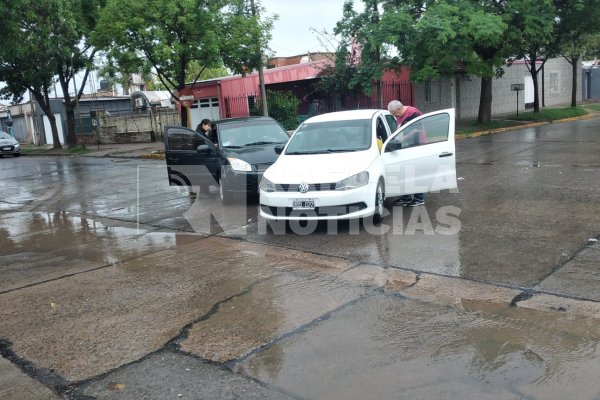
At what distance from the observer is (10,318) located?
5586mm

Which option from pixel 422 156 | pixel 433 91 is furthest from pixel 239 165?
pixel 433 91

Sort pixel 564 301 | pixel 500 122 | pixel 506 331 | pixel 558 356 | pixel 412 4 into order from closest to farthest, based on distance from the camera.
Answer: pixel 558 356
pixel 506 331
pixel 564 301
pixel 412 4
pixel 500 122

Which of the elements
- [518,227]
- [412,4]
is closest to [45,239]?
[518,227]

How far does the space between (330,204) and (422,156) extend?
6.36 ft

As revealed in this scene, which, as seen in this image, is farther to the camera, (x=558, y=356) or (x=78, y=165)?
(x=78, y=165)

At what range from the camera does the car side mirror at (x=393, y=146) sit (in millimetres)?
8602

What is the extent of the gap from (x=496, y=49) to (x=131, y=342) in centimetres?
2051

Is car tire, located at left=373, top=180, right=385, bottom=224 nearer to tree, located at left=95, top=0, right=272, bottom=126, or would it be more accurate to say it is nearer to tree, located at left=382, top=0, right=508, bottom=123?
tree, located at left=382, top=0, right=508, bottom=123

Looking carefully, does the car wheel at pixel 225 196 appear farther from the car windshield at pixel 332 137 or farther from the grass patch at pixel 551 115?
the grass patch at pixel 551 115

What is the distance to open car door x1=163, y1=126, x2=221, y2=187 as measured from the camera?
38.0 ft

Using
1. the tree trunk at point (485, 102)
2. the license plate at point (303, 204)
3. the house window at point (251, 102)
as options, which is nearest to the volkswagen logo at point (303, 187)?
the license plate at point (303, 204)

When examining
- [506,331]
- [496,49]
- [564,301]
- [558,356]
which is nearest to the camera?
[558,356]

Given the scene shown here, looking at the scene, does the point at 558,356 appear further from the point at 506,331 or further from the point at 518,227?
the point at 518,227

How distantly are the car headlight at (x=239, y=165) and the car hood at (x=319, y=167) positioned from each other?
176 cm
